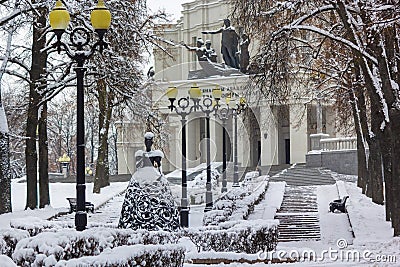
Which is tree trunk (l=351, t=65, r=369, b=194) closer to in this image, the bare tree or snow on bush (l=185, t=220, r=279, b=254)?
the bare tree

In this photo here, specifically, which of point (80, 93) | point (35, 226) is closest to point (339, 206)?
point (35, 226)

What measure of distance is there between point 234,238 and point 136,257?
199 inches

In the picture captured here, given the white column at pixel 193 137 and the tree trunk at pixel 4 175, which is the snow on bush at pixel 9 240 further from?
the white column at pixel 193 137

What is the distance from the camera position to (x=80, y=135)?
508 inches

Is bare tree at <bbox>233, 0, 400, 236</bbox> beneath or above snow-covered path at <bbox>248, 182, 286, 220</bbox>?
above

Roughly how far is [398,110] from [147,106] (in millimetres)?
16339

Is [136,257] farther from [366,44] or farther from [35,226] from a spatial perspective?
[366,44]

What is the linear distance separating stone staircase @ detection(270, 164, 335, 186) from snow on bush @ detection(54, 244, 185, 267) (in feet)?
91.6

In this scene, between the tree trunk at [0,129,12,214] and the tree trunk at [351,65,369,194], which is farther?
the tree trunk at [351,65,369,194]

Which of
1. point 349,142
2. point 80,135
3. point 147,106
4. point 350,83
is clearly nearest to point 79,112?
point 80,135

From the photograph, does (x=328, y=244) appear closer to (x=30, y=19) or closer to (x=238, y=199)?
(x=238, y=199)

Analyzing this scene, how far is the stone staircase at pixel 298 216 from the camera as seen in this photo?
20125 mm

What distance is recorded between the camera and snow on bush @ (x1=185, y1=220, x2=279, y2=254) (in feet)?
46.7

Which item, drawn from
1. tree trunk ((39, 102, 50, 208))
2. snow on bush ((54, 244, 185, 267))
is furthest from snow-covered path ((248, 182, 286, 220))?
snow on bush ((54, 244, 185, 267))
